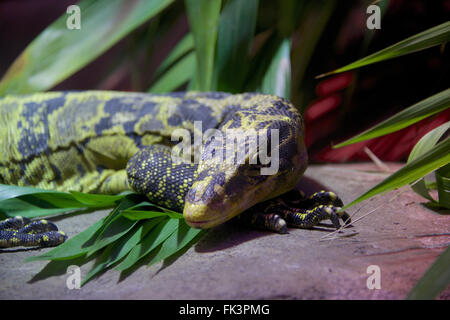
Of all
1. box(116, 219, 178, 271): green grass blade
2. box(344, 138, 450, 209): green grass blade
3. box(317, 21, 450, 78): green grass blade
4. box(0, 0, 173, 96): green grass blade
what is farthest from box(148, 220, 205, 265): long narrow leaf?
box(0, 0, 173, 96): green grass blade

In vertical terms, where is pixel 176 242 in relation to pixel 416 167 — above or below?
below

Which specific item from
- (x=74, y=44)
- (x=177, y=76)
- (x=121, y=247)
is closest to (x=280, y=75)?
(x=177, y=76)

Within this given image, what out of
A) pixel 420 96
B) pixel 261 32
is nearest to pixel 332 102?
pixel 420 96

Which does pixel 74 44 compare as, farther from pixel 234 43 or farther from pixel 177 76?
pixel 234 43

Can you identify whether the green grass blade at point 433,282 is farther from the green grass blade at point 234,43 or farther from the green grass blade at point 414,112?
the green grass blade at point 234,43

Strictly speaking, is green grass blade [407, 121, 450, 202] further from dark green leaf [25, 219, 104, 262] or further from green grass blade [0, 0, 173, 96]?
green grass blade [0, 0, 173, 96]

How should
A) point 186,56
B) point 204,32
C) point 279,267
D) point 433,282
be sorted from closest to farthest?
1. point 433,282
2. point 279,267
3. point 204,32
4. point 186,56
